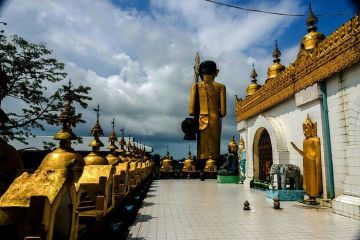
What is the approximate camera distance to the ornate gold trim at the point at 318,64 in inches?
324

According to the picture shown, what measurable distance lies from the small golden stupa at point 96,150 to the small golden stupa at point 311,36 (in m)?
8.56

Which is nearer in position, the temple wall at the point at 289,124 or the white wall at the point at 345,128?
the white wall at the point at 345,128

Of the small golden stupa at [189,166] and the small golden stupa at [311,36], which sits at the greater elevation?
the small golden stupa at [311,36]

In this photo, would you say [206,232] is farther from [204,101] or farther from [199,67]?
[199,67]

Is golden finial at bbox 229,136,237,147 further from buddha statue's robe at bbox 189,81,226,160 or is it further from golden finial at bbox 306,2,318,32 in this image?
golden finial at bbox 306,2,318,32

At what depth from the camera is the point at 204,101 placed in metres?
24.3

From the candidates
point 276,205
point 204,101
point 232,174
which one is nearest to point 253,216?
point 276,205

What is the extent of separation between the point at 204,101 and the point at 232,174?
22.6ft

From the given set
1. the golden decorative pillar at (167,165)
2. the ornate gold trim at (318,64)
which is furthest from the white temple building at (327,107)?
the golden decorative pillar at (167,165)

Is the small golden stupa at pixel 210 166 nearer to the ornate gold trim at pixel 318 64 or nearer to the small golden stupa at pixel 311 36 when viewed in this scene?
the ornate gold trim at pixel 318 64

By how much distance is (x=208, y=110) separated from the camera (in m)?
24.4

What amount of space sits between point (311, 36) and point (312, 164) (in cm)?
530

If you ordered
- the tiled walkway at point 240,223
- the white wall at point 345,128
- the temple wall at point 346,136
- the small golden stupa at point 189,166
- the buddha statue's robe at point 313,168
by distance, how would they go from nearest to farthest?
the tiled walkway at point 240,223
the temple wall at point 346,136
the white wall at point 345,128
the buddha statue's robe at point 313,168
the small golden stupa at point 189,166

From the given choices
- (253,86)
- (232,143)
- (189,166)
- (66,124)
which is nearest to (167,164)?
(189,166)
